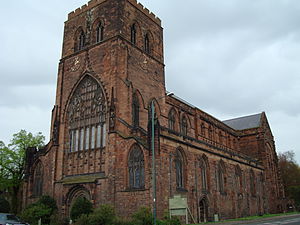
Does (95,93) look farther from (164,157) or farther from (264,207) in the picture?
(264,207)

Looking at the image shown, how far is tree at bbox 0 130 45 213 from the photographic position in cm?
4306

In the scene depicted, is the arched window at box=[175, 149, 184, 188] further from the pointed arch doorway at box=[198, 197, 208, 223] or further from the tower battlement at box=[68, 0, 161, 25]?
the tower battlement at box=[68, 0, 161, 25]

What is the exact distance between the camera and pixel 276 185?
184 feet

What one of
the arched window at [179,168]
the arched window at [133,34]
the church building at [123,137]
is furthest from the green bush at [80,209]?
the arched window at [133,34]

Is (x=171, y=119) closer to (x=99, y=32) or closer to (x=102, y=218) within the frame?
(x=99, y=32)

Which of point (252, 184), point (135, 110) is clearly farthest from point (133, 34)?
point (252, 184)

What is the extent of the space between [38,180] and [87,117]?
Result: 8362 millimetres

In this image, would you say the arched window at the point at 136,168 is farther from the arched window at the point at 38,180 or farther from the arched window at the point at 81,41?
the arched window at the point at 81,41

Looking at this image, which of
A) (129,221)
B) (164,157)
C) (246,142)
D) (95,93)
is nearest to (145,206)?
(129,221)

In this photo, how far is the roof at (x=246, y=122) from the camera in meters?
59.0

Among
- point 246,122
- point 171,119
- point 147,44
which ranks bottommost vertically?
point 171,119

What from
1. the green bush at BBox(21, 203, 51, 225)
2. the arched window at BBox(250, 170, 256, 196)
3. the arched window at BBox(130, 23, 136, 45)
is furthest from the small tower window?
the arched window at BBox(250, 170, 256, 196)

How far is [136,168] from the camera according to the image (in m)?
27.0

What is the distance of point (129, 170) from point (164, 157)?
317 cm
